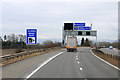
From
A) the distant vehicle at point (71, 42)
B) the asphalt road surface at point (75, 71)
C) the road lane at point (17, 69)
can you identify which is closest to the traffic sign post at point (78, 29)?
the distant vehicle at point (71, 42)

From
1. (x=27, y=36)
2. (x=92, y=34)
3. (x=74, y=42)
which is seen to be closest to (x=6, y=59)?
(x=27, y=36)

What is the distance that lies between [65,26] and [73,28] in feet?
8.21

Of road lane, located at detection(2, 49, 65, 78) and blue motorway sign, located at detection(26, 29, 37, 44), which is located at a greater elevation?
blue motorway sign, located at detection(26, 29, 37, 44)

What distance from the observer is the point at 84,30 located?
67.6m

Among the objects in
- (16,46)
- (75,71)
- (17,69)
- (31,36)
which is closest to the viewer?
(75,71)

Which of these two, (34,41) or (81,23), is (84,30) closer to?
(81,23)

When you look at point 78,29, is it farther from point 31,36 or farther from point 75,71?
point 75,71

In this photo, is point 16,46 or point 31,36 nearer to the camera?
point 31,36

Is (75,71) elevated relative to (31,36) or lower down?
lower down

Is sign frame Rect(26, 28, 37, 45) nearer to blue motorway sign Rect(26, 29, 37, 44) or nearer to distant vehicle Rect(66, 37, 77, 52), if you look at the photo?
blue motorway sign Rect(26, 29, 37, 44)

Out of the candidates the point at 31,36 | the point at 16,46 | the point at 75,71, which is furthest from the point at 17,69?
the point at 16,46

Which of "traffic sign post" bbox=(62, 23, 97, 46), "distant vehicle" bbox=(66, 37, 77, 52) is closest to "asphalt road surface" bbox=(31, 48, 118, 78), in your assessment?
"distant vehicle" bbox=(66, 37, 77, 52)

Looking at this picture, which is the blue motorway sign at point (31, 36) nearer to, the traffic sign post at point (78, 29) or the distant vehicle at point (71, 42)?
the distant vehicle at point (71, 42)

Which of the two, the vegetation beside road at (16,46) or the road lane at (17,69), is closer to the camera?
the road lane at (17,69)
